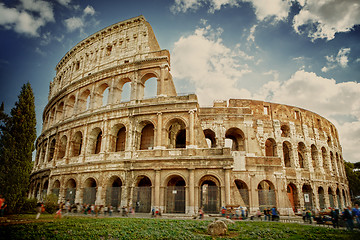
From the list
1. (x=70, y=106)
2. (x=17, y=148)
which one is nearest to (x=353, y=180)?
(x=70, y=106)

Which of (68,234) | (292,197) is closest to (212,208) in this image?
(68,234)

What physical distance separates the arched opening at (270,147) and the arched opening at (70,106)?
70.1 ft

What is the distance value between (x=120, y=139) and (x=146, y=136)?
8.37ft

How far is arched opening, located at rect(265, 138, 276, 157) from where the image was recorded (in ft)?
79.2

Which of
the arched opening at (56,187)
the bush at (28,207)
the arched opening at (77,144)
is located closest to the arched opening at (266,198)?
the arched opening at (77,144)

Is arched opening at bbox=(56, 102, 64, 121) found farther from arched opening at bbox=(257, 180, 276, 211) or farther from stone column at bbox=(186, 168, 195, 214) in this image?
arched opening at bbox=(257, 180, 276, 211)

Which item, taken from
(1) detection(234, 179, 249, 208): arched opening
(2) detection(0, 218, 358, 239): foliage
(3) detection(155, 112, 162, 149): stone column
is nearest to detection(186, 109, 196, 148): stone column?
(3) detection(155, 112, 162, 149): stone column

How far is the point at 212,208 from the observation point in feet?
53.4

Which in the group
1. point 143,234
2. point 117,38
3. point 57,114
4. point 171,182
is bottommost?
point 143,234

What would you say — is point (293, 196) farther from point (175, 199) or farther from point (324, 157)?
point (175, 199)

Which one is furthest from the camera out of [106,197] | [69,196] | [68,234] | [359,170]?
[359,170]

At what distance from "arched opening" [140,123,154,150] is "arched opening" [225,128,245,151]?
7.75 meters

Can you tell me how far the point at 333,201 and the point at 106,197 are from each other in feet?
80.1

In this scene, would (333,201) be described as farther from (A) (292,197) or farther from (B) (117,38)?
(B) (117,38)
